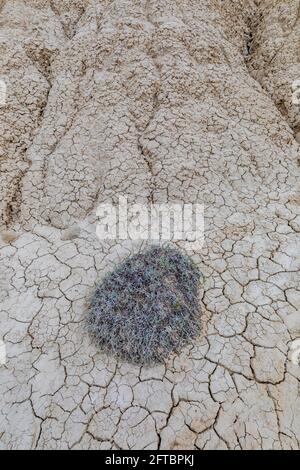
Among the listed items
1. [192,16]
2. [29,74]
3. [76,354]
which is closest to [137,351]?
[76,354]

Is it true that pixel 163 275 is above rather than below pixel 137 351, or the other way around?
above

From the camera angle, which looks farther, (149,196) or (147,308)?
(149,196)

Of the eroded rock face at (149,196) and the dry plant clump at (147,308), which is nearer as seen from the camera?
the eroded rock face at (149,196)

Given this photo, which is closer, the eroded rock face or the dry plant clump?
the eroded rock face

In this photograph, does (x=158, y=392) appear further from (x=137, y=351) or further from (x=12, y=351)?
(x=12, y=351)
